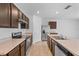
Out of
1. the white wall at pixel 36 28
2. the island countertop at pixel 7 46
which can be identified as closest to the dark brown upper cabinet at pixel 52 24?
the white wall at pixel 36 28

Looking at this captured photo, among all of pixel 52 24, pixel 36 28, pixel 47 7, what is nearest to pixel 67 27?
pixel 52 24

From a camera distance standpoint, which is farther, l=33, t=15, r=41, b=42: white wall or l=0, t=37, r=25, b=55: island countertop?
l=33, t=15, r=41, b=42: white wall

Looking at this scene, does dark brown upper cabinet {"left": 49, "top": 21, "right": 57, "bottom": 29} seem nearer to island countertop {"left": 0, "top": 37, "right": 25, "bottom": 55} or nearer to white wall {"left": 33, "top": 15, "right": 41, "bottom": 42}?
white wall {"left": 33, "top": 15, "right": 41, "bottom": 42}

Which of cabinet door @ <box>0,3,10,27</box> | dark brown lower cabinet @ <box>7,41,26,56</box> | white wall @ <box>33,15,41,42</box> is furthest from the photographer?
white wall @ <box>33,15,41,42</box>

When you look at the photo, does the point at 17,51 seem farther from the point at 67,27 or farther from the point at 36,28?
the point at 67,27

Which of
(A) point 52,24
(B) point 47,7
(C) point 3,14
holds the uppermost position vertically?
(B) point 47,7

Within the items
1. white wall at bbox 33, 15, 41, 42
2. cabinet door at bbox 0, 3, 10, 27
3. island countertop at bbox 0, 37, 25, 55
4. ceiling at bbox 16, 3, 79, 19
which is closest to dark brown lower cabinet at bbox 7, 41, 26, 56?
island countertop at bbox 0, 37, 25, 55

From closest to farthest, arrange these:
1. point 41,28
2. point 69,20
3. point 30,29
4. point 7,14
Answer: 1. point 7,14
2. point 30,29
3. point 41,28
4. point 69,20

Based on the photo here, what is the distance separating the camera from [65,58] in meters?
0.72

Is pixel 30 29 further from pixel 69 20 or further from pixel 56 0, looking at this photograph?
pixel 56 0

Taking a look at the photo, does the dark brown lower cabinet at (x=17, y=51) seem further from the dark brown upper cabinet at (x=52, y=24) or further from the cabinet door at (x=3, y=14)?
the dark brown upper cabinet at (x=52, y=24)

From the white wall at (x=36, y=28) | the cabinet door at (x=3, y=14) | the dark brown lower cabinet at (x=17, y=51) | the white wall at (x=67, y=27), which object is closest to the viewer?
the dark brown lower cabinet at (x=17, y=51)

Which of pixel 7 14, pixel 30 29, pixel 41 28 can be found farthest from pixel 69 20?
pixel 7 14

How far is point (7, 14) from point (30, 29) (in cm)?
682
